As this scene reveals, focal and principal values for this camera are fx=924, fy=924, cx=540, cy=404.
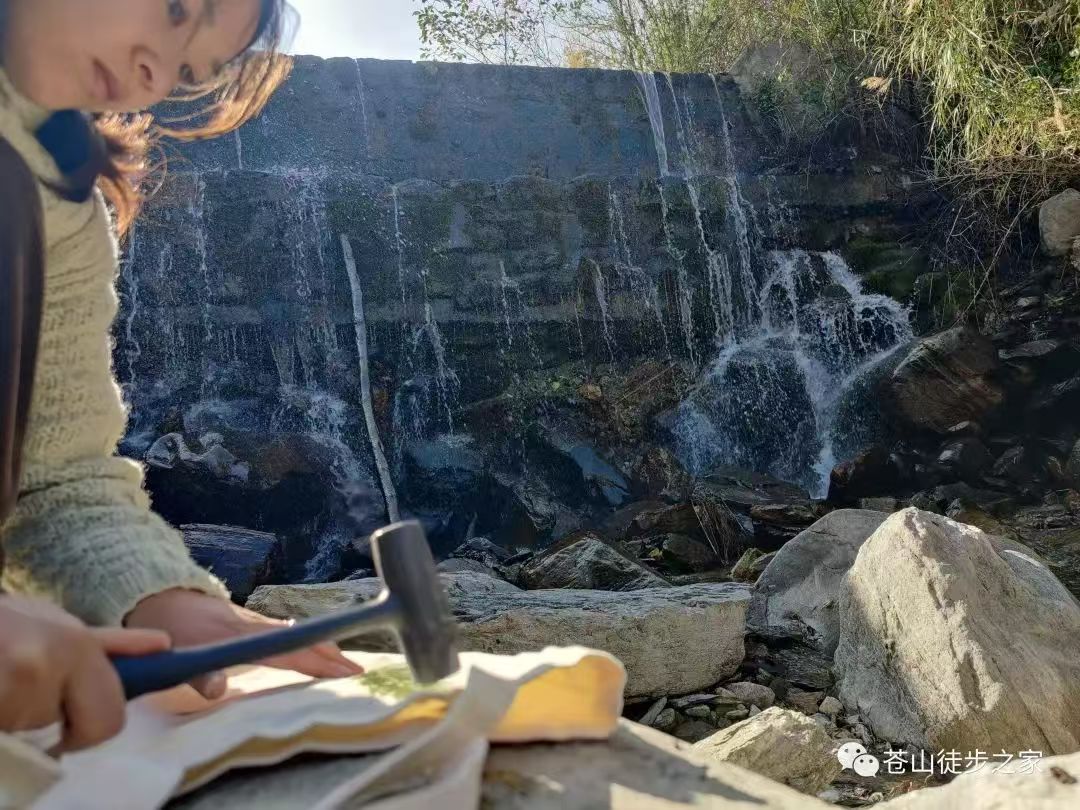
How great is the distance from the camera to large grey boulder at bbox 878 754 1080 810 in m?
1.15

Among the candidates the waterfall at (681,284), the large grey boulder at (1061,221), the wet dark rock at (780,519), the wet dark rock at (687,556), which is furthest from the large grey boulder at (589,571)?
the large grey boulder at (1061,221)

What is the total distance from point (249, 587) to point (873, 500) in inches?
179

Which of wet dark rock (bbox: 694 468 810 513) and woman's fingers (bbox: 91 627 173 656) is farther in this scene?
wet dark rock (bbox: 694 468 810 513)

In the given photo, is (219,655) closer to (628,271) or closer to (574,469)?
(574,469)

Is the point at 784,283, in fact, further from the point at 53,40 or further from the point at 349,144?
the point at 53,40

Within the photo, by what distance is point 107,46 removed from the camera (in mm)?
994

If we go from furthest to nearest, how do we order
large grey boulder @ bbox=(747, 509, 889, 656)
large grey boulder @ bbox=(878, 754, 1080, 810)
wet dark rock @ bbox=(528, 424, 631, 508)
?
1. wet dark rock @ bbox=(528, 424, 631, 508)
2. large grey boulder @ bbox=(747, 509, 889, 656)
3. large grey boulder @ bbox=(878, 754, 1080, 810)

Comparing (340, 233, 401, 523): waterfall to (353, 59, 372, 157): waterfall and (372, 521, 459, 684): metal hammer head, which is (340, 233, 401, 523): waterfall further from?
(372, 521, 459, 684): metal hammer head

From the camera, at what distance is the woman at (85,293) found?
1.00 meters

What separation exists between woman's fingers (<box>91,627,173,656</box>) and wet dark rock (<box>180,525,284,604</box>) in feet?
16.3

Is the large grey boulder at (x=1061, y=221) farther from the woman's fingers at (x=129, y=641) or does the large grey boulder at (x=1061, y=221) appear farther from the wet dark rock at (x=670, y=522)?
the woman's fingers at (x=129, y=641)

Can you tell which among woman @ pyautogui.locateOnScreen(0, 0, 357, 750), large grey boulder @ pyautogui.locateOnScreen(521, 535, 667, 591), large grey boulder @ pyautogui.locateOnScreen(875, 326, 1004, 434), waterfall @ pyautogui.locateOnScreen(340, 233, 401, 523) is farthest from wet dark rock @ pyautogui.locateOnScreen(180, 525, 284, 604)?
large grey boulder @ pyautogui.locateOnScreen(875, 326, 1004, 434)

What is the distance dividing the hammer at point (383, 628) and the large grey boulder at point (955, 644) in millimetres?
2272

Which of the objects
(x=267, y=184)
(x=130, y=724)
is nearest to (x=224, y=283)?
(x=267, y=184)
